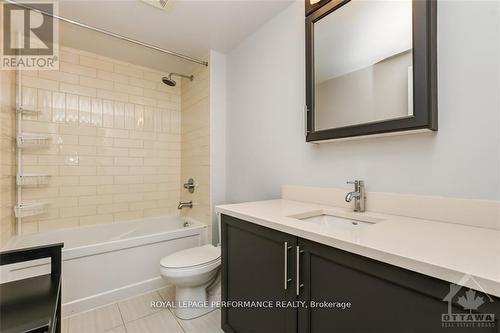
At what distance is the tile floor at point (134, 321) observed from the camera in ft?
5.28

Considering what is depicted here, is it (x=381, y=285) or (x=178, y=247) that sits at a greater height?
(x=381, y=285)

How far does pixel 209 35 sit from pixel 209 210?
167 cm

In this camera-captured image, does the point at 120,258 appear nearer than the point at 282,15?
No

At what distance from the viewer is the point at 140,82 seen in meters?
2.81

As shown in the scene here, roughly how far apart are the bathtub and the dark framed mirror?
5.45ft

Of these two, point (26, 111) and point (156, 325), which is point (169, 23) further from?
point (156, 325)

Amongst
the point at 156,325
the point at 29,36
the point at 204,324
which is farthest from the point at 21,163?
the point at 204,324

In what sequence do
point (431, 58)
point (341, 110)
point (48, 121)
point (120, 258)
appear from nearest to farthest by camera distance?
point (431, 58) < point (341, 110) < point (120, 258) < point (48, 121)

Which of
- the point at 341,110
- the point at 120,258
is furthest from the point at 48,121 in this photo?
the point at 341,110

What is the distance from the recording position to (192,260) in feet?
5.76

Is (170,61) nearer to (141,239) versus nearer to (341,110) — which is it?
(141,239)

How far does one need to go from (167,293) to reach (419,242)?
204 cm

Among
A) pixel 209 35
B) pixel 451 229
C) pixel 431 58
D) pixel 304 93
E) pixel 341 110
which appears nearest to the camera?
pixel 451 229

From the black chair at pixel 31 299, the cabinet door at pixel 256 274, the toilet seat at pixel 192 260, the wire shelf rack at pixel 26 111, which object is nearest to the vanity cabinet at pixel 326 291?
the cabinet door at pixel 256 274
